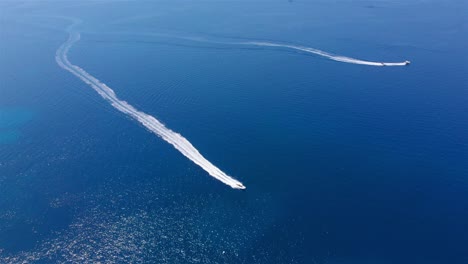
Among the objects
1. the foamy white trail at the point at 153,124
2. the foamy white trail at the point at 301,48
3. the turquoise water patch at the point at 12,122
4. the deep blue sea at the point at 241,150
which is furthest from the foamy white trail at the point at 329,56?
the turquoise water patch at the point at 12,122

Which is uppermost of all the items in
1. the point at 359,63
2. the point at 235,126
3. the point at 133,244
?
the point at 359,63

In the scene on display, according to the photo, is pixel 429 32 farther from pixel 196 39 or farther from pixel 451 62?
pixel 196 39

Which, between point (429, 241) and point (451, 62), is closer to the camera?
point (429, 241)

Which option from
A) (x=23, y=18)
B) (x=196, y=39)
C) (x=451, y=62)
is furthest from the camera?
(x=23, y=18)

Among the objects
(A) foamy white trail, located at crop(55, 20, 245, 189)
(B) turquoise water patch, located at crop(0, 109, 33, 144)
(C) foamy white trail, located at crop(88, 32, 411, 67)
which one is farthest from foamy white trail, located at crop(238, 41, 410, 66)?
(B) turquoise water patch, located at crop(0, 109, 33, 144)

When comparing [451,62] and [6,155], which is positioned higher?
[451,62]

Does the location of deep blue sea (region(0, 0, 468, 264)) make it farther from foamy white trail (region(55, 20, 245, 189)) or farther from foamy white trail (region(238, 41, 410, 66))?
foamy white trail (region(238, 41, 410, 66))

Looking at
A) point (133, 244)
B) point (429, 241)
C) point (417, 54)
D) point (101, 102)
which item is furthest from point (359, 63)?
point (133, 244)

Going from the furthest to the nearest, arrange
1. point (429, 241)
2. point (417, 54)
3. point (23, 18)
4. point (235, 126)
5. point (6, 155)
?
point (23, 18) → point (417, 54) → point (235, 126) → point (6, 155) → point (429, 241)
